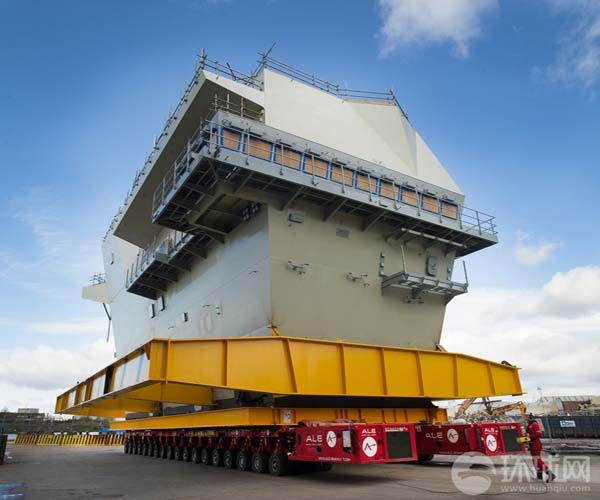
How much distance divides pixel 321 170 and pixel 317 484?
26.3 feet

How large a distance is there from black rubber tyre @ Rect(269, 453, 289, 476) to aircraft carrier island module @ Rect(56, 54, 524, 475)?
0.17 ft

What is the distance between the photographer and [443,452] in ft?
39.2

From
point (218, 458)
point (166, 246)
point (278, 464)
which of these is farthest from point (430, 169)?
point (218, 458)

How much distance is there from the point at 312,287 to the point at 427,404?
539 cm

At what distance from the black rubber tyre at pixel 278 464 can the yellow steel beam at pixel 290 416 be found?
76 centimetres

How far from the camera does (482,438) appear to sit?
36.0 ft

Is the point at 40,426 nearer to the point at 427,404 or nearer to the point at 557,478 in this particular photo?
the point at 427,404

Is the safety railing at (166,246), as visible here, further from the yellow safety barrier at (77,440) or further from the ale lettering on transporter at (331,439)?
the yellow safety barrier at (77,440)

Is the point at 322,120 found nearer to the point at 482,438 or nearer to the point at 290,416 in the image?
the point at 290,416

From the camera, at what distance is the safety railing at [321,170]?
12.2 metres

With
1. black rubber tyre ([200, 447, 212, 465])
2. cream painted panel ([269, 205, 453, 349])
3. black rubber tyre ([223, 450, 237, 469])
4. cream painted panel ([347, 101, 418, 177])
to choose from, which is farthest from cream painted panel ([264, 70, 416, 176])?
black rubber tyre ([200, 447, 212, 465])

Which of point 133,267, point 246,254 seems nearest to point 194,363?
point 246,254

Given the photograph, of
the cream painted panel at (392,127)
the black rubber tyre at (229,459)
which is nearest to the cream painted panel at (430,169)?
the cream painted panel at (392,127)

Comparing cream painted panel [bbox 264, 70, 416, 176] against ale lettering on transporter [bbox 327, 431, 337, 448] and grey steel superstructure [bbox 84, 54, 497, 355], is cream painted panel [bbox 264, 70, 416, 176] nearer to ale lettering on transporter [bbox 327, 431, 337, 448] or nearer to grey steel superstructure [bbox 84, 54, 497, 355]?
grey steel superstructure [bbox 84, 54, 497, 355]
